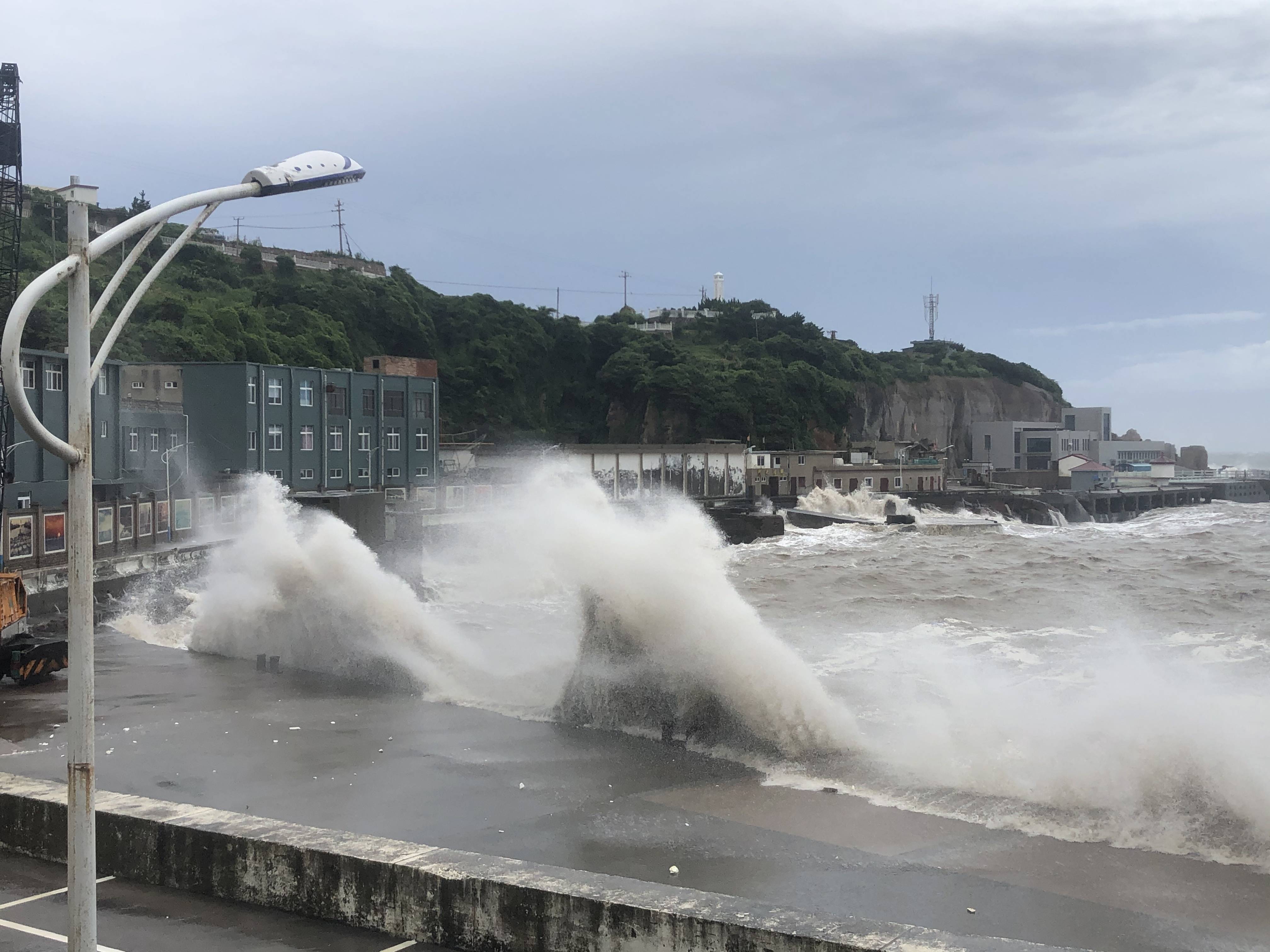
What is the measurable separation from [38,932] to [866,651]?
16.3 m

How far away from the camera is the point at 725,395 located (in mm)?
91438

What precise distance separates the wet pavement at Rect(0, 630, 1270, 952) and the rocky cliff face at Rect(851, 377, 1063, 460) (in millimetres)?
94956

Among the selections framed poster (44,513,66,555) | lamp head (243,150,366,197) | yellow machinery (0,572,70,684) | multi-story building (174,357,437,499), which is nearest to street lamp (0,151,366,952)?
lamp head (243,150,366,197)

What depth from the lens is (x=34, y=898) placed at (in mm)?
6195

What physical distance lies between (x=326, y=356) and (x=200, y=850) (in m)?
68.0

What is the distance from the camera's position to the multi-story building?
44656 mm

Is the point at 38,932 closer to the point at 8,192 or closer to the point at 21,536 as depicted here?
A: the point at 21,536

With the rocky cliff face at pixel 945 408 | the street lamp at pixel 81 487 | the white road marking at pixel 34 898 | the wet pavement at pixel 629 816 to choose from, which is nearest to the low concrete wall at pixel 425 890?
the white road marking at pixel 34 898

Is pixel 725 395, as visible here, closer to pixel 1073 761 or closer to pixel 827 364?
pixel 827 364

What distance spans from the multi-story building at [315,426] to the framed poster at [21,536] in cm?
1722

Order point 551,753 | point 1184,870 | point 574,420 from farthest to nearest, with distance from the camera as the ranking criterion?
point 574,420 → point 551,753 → point 1184,870

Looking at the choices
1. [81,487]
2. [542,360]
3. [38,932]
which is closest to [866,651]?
[38,932]

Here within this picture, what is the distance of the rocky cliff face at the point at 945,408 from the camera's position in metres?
108

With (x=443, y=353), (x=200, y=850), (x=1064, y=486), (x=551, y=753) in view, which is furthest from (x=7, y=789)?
(x=1064, y=486)
